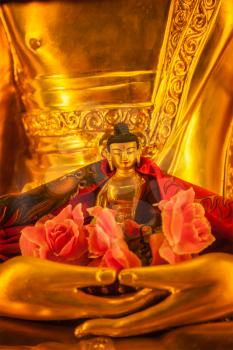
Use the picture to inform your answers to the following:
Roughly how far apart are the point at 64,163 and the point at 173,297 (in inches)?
18.6

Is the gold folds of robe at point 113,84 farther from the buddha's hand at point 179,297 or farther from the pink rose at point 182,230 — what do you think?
the buddha's hand at point 179,297

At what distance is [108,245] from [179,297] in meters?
0.17

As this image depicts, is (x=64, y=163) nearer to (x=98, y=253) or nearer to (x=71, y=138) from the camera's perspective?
(x=71, y=138)

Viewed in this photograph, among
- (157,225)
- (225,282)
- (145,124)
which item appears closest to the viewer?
(225,282)

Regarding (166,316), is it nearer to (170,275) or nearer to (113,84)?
(170,275)

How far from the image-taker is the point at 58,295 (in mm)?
1445

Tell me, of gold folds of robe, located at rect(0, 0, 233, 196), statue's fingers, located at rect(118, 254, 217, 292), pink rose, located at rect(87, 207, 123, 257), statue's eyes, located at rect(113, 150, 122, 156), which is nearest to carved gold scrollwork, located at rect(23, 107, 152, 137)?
gold folds of robe, located at rect(0, 0, 233, 196)

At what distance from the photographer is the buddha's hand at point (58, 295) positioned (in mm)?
1433

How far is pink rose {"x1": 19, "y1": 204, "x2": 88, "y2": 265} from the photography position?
1.50m

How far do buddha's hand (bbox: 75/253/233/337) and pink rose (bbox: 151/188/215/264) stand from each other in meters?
0.04

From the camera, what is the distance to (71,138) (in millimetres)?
1761

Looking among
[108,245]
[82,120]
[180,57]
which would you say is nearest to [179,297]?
[108,245]

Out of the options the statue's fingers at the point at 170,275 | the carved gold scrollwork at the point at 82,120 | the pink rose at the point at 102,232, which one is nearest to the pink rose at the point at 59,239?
the pink rose at the point at 102,232

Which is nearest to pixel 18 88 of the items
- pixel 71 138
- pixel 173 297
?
pixel 71 138
